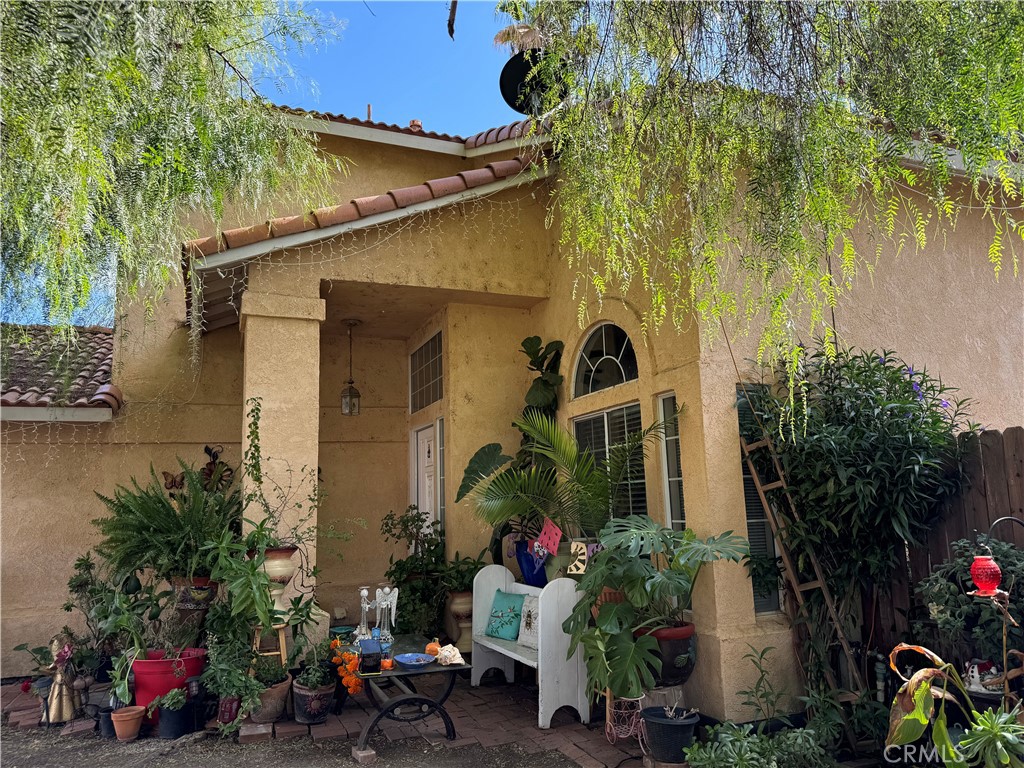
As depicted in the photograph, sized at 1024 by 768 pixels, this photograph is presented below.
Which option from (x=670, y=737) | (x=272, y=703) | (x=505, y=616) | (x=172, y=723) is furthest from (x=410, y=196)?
(x=670, y=737)

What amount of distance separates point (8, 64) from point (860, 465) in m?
5.10

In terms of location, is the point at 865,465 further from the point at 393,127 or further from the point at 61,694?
the point at 393,127

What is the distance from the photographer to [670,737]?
178 inches

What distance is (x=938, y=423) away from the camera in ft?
15.9

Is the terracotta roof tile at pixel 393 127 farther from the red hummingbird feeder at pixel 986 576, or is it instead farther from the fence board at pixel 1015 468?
the red hummingbird feeder at pixel 986 576

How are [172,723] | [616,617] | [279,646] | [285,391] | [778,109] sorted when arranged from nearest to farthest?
[778,109]
[616,617]
[172,723]
[279,646]
[285,391]

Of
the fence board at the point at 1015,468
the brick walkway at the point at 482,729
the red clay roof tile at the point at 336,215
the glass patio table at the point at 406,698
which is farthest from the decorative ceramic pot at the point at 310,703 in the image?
the fence board at the point at 1015,468

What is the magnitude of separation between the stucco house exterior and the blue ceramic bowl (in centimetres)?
202

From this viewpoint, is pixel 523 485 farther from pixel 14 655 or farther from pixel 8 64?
pixel 14 655

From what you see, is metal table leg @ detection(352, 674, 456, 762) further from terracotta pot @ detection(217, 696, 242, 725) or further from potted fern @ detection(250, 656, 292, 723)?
terracotta pot @ detection(217, 696, 242, 725)

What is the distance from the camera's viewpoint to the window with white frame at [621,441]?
619cm

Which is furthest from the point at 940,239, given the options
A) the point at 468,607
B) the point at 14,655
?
the point at 14,655

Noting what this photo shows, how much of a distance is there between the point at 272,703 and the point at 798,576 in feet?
13.5

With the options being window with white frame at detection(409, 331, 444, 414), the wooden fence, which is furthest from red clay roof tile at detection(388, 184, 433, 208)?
the wooden fence
